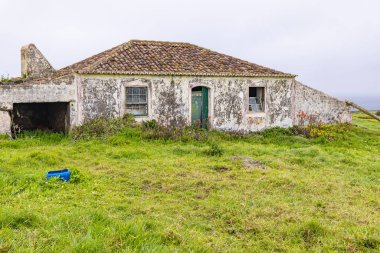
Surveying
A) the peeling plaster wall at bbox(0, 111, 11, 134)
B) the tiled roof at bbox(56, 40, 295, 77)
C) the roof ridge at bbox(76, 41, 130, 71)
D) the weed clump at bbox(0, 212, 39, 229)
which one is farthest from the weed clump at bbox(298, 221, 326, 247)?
the peeling plaster wall at bbox(0, 111, 11, 134)

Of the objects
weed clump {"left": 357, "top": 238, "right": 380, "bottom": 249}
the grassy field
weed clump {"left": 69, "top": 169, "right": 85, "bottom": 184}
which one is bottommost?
weed clump {"left": 357, "top": 238, "right": 380, "bottom": 249}

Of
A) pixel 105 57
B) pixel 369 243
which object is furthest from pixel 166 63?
pixel 369 243

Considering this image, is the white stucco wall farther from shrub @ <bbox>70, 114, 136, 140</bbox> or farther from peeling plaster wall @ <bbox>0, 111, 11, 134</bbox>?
shrub @ <bbox>70, 114, 136, 140</bbox>

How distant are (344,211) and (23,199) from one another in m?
5.75

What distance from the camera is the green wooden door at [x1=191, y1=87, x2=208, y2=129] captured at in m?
17.0

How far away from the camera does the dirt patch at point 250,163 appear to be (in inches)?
411

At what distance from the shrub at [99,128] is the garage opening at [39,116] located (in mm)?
1897

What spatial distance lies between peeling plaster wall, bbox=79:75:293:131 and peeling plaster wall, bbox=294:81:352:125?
0.51 meters

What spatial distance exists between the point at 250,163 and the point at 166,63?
25.2 ft

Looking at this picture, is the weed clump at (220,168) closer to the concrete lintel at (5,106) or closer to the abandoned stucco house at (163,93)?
the abandoned stucco house at (163,93)

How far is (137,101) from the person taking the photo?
1587 centimetres

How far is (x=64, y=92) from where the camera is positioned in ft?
48.4

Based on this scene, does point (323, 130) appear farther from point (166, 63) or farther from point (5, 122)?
point (5, 122)

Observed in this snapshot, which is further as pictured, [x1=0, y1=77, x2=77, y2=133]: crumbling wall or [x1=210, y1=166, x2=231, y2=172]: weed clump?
[x1=0, y1=77, x2=77, y2=133]: crumbling wall
